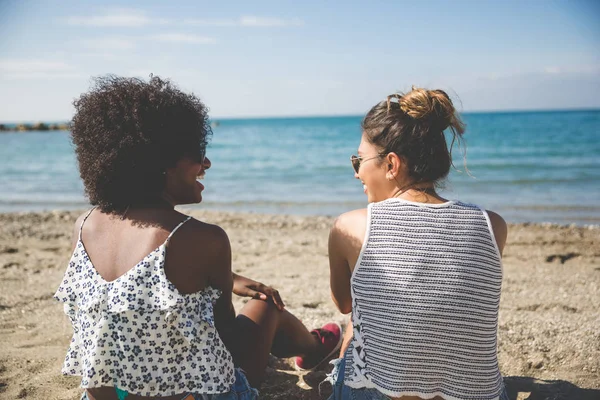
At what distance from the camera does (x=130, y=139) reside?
1970 mm

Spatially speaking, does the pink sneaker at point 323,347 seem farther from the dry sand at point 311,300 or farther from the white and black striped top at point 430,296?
the white and black striped top at point 430,296

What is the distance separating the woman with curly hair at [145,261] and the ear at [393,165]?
0.70 m

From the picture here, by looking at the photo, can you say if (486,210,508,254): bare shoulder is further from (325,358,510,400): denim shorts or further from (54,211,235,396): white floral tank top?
(54,211,235,396): white floral tank top

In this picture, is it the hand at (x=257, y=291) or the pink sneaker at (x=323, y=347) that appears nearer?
the hand at (x=257, y=291)

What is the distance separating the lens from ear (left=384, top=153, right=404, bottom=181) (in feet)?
6.61

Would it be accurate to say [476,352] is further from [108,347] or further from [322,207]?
[322,207]

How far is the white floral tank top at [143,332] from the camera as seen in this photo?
71.2 inches

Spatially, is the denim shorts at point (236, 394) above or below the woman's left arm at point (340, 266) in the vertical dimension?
below

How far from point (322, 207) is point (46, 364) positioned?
727 cm

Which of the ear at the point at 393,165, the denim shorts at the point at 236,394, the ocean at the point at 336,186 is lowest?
the ocean at the point at 336,186

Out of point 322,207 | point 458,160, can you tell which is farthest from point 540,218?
point 458,160

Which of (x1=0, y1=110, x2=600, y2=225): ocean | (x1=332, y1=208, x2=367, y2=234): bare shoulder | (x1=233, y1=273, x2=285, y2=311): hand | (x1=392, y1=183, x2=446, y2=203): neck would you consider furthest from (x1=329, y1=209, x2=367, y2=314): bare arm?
(x1=0, y1=110, x2=600, y2=225): ocean

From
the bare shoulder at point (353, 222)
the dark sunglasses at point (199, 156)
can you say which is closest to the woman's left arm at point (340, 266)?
the bare shoulder at point (353, 222)

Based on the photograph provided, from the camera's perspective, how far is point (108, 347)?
6.11ft
